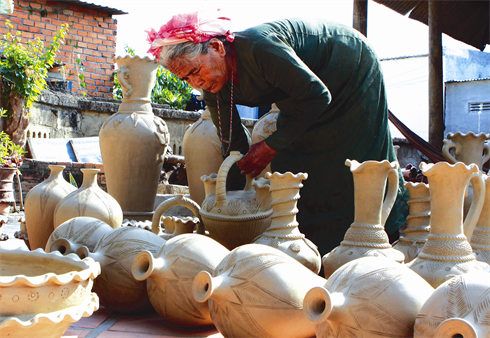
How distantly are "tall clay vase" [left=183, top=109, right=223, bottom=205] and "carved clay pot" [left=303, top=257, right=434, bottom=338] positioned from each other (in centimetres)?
212

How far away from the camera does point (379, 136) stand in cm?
254

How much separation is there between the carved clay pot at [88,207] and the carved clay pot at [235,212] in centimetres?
67

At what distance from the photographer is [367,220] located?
1.75m

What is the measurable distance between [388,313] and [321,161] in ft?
4.71

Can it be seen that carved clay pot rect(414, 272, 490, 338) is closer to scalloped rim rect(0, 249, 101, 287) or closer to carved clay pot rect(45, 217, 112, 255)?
scalloped rim rect(0, 249, 101, 287)

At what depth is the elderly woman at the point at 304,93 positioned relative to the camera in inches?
83.4

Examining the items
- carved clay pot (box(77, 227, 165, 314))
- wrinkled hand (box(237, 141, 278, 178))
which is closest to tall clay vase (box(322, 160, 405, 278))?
wrinkled hand (box(237, 141, 278, 178))

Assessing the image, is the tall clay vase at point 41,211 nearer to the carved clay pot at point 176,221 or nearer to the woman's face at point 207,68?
the carved clay pot at point 176,221

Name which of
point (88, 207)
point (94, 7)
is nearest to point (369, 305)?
point (88, 207)

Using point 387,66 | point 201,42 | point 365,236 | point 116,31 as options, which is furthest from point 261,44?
point 387,66

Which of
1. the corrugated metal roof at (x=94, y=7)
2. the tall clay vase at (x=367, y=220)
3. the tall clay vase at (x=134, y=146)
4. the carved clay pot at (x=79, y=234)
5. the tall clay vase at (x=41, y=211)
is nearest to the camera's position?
the tall clay vase at (x=367, y=220)

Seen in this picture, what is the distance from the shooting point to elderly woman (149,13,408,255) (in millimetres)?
2119

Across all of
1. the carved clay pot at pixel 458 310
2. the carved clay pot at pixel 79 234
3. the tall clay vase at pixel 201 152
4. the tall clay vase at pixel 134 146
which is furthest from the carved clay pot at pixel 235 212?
the tall clay vase at pixel 134 146

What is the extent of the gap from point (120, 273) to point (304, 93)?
108cm
